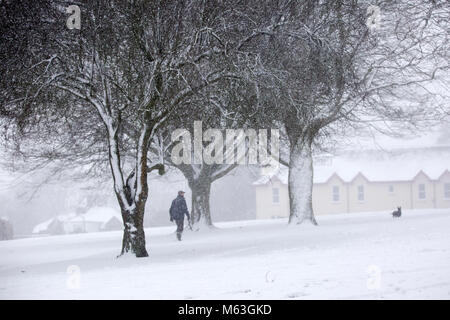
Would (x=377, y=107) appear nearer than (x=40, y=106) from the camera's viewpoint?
No

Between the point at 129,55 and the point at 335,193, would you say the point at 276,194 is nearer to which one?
the point at 335,193

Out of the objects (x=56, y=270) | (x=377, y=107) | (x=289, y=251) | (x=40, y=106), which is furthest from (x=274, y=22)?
(x=377, y=107)

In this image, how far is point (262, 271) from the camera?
12.1 m

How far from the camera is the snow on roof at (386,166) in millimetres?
61406

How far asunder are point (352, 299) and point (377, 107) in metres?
18.4

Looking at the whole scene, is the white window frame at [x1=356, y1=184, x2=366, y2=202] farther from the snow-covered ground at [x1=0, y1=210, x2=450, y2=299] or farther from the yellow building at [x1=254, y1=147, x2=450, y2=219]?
the snow-covered ground at [x1=0, y1=210, x2=450, y2=299]

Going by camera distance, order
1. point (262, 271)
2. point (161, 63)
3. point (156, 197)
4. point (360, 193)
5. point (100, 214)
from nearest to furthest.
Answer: point (262, 271)
point (161, 63)
point (360, 193)
point (100, 214)
point (156, 197)

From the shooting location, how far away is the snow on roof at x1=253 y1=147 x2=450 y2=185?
61406mm

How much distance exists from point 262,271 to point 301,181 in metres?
12.9

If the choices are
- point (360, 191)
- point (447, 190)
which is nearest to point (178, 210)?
point (360, 191)

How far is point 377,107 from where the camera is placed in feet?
84.8

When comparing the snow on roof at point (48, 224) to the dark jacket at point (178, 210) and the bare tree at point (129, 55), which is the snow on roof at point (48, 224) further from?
the bare tree at point (129, 55)

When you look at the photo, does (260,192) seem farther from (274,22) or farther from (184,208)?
(274,22)

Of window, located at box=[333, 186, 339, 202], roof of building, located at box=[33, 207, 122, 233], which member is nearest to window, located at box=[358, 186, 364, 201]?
window, located at box=[333, 186, 339, 202]
